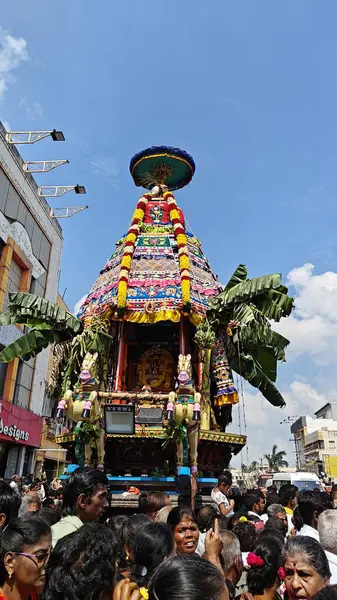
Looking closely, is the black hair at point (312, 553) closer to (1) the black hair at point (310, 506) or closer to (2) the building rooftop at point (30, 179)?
(1) the black hair at point (310, 506)

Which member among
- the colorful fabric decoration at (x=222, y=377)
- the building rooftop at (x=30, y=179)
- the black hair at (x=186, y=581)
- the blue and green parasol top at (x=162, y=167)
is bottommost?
the black hair at (x=186, y=581)

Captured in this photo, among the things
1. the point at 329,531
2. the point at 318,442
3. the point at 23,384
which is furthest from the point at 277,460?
the point at 329,531

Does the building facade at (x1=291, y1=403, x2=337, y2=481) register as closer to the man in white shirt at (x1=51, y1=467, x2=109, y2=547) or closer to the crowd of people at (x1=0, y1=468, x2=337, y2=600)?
the crowd of people at (x1=0, y1=468, x2=337, y2=600)

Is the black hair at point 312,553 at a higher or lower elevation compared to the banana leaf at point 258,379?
lower

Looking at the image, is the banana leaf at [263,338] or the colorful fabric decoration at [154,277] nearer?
the banana leaf at [263,338]

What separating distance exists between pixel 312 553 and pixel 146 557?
1.06 meters

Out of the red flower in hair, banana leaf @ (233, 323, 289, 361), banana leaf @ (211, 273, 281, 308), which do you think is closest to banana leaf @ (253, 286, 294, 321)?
banana leaf @ (211, 273, 281, 308)

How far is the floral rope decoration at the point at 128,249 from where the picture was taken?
13359 millimetres

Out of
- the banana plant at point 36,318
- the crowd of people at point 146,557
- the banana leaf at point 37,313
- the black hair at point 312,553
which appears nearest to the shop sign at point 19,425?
the banana plant at point 36,318

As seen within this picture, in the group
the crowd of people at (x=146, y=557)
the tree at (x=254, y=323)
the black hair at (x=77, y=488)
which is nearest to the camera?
the crowd of people at (x=146, y=557)

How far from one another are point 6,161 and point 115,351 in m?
15.3

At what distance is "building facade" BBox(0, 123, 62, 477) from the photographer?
23.9 metres

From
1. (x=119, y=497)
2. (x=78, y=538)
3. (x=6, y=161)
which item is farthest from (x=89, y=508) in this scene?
(x=6, y=161)

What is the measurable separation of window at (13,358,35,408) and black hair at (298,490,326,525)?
22951 mm
